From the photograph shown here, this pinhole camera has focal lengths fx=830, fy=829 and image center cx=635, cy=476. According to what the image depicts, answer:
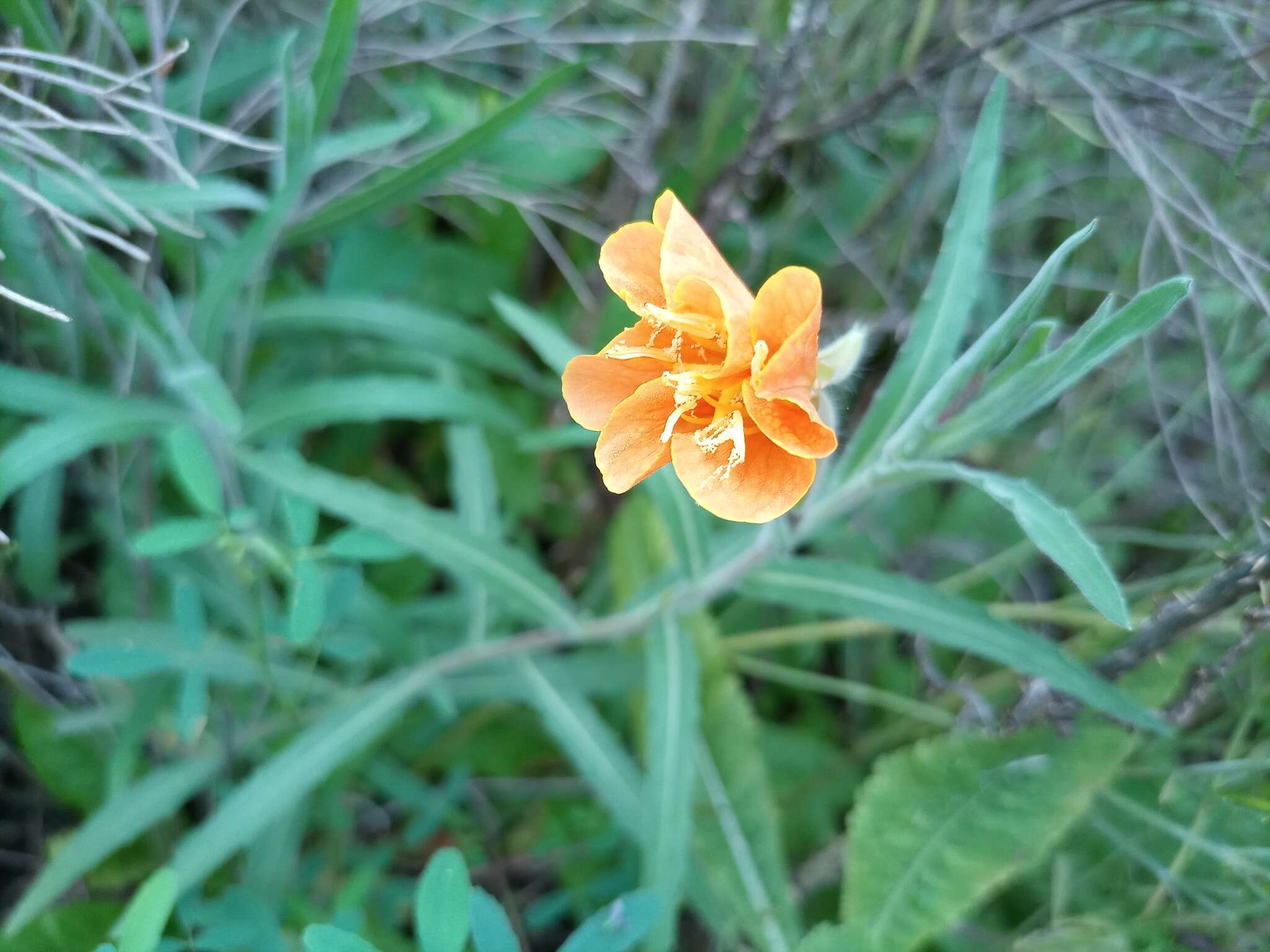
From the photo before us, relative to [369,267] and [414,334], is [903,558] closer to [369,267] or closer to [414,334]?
[414,334]

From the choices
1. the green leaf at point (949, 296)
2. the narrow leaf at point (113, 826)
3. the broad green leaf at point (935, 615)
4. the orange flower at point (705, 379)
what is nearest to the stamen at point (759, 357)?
the orange flower at point (705, 379)

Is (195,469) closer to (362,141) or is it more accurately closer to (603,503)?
(362,141)

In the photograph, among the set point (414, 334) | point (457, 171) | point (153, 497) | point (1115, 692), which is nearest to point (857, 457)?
point (1115, 692)

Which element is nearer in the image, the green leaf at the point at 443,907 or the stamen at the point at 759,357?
the stamen at the point at 759,357

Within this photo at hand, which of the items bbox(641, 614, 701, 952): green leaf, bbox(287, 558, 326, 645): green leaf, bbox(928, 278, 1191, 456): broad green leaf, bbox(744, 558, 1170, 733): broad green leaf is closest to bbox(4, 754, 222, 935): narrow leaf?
bbox(287, 558, 326, 645): green leaf

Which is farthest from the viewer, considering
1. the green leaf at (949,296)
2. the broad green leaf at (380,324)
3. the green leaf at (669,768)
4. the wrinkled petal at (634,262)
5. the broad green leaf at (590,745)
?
the broad green leaf at (380,324)

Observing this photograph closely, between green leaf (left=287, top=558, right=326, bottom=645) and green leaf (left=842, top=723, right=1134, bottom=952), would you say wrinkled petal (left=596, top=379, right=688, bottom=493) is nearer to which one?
green leaf (left=287, top=558, right=326, bottom=645)

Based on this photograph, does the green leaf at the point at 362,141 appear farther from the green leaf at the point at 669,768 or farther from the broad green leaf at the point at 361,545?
the green leaf at the point at 669,768
